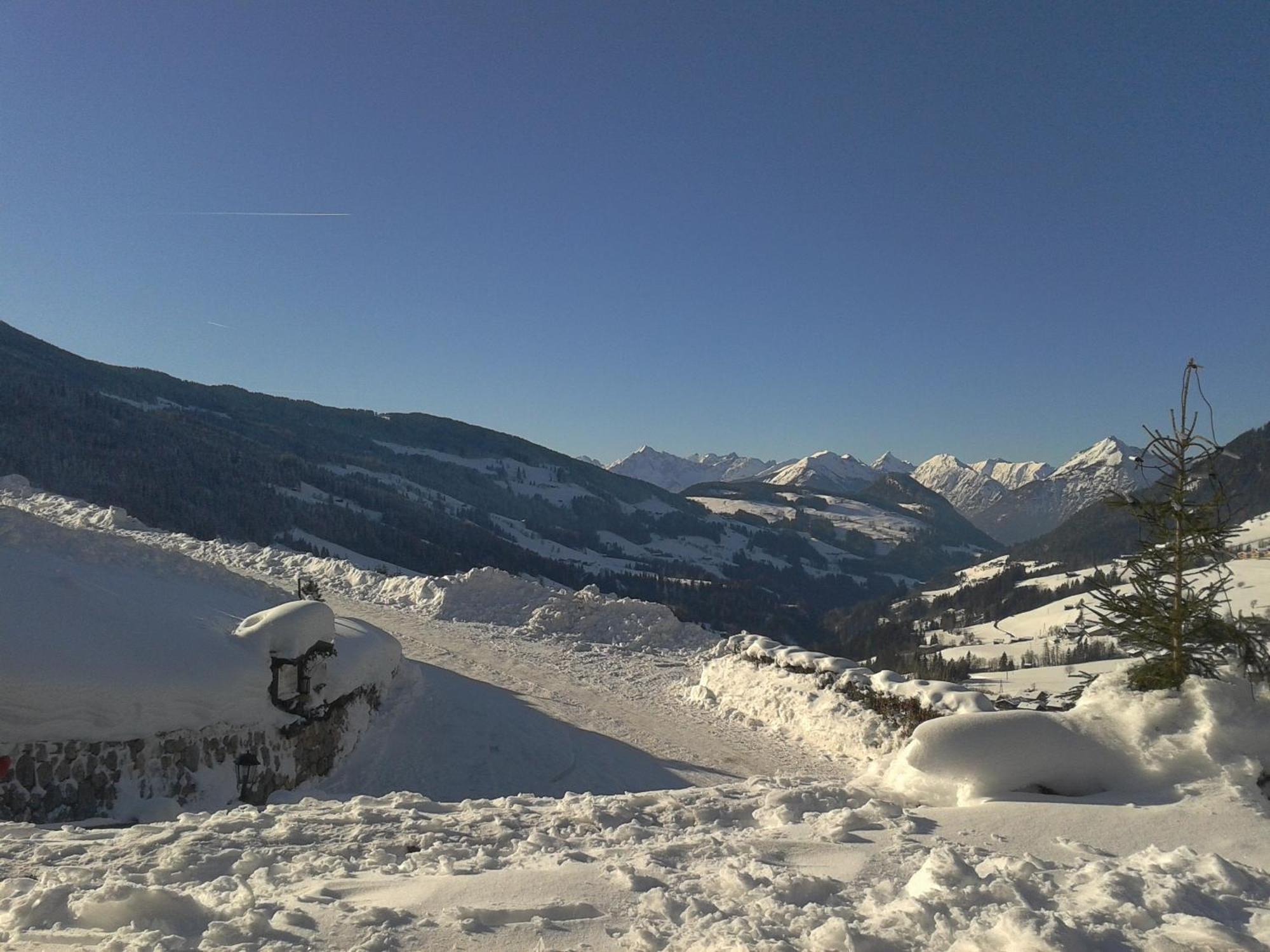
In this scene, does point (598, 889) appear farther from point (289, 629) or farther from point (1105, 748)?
point (289, 629)

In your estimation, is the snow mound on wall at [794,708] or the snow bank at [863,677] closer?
A: the snow bank at [863,677]

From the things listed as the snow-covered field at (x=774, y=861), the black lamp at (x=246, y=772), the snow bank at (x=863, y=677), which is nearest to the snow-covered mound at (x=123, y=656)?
the black lamp at (x=246, y=772)

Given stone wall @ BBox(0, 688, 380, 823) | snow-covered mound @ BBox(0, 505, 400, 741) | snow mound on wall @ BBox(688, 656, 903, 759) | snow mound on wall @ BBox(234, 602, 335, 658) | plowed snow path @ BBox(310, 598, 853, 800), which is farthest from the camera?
snow mound on wall @ BBox(688, 656, 903, 759)

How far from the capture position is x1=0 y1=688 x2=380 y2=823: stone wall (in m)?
7.79

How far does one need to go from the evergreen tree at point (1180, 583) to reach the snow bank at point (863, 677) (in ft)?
9.37

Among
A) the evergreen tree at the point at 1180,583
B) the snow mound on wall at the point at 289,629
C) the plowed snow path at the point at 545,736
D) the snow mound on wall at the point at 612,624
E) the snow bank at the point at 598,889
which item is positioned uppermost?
the evergreen tree at the point at 1180,583

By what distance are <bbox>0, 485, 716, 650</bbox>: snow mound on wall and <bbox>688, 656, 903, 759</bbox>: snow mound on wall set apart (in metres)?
4.47

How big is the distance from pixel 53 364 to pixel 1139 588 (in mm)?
209601

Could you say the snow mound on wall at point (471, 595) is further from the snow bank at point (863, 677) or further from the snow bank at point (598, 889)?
the snow bank at point (598, 889)

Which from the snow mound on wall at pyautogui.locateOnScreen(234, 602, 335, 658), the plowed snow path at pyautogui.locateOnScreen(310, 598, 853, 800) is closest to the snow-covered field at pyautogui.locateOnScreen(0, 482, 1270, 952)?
the snow mound on wall at pyautogui.locateOnScreen(234, 602, 335, 658)

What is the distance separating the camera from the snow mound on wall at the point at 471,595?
23.6 m

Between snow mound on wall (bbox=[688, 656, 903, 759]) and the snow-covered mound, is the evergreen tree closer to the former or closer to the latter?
snow mound on wall (bbox=[688, 656, 903, 759])

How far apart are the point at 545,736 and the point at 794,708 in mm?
5292

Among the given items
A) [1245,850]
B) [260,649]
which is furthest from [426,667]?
[1245,850]
